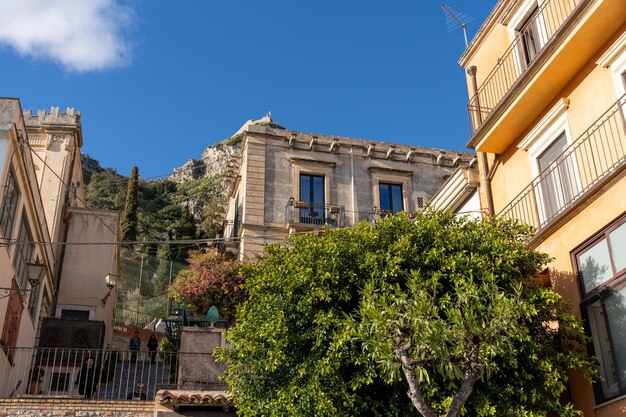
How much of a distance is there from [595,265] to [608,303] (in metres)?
0.65

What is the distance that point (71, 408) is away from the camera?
1436 centimetres

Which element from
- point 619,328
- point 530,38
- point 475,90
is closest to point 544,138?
point 530,38

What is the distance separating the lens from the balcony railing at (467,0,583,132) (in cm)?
1376

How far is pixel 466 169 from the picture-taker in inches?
639

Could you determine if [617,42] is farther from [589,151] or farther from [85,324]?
[85,324]

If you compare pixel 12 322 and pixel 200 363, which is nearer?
pixel 200 363

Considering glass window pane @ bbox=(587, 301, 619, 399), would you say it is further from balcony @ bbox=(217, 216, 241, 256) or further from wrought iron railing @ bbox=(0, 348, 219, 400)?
balcony @ bbox=(217, 216, 241, 256)

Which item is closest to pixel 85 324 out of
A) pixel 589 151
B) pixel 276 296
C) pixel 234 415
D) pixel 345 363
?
pixel 234 415

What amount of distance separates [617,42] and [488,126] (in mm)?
3278

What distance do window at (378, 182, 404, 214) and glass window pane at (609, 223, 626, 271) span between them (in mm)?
20382

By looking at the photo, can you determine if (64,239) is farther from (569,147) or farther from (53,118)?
(569,147)

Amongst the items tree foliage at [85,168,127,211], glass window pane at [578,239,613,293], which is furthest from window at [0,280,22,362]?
tree foliage at [85,168,127,211]

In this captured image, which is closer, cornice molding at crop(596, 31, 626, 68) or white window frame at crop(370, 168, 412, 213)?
cornice molding at crop(596, 31, 626, 68)

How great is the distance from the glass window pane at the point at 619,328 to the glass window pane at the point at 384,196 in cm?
2063
